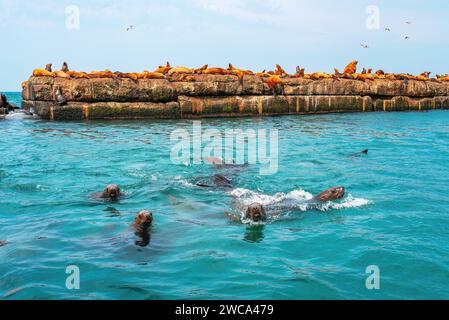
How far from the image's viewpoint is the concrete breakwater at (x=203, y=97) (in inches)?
1078

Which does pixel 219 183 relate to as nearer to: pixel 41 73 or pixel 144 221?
pixel 144 221

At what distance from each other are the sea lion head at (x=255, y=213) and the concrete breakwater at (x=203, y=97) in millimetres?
20760

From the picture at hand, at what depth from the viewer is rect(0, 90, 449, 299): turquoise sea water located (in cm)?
600

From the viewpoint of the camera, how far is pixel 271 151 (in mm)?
17516

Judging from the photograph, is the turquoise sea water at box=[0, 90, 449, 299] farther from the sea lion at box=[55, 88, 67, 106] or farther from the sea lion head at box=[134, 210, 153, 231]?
the sea lion at box=[55, 88, 67, 106]

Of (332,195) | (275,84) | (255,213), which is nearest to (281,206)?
(255,213)

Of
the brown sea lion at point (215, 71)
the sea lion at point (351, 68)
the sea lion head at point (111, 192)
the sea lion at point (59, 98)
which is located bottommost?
the sea lion head at point (111, 192)

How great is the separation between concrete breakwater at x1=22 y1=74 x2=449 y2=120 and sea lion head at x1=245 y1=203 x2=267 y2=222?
2076 cm

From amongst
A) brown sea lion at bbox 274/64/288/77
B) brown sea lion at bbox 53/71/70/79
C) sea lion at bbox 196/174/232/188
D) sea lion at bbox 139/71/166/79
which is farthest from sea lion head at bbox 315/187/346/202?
brown sea lion at bbox 274/64/288/77

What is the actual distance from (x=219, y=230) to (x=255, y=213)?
79 cm

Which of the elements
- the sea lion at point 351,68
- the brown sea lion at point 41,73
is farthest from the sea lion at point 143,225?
the sea lion at point 351,68

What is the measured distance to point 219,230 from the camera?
321 inches

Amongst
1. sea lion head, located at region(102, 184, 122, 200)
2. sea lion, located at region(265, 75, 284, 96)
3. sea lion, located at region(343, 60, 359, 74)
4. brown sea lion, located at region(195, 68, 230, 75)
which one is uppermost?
sea lion, located at region(343, 60, 359, 74)

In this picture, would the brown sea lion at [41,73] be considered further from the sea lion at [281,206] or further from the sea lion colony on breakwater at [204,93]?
the sea lion at [281,206]
